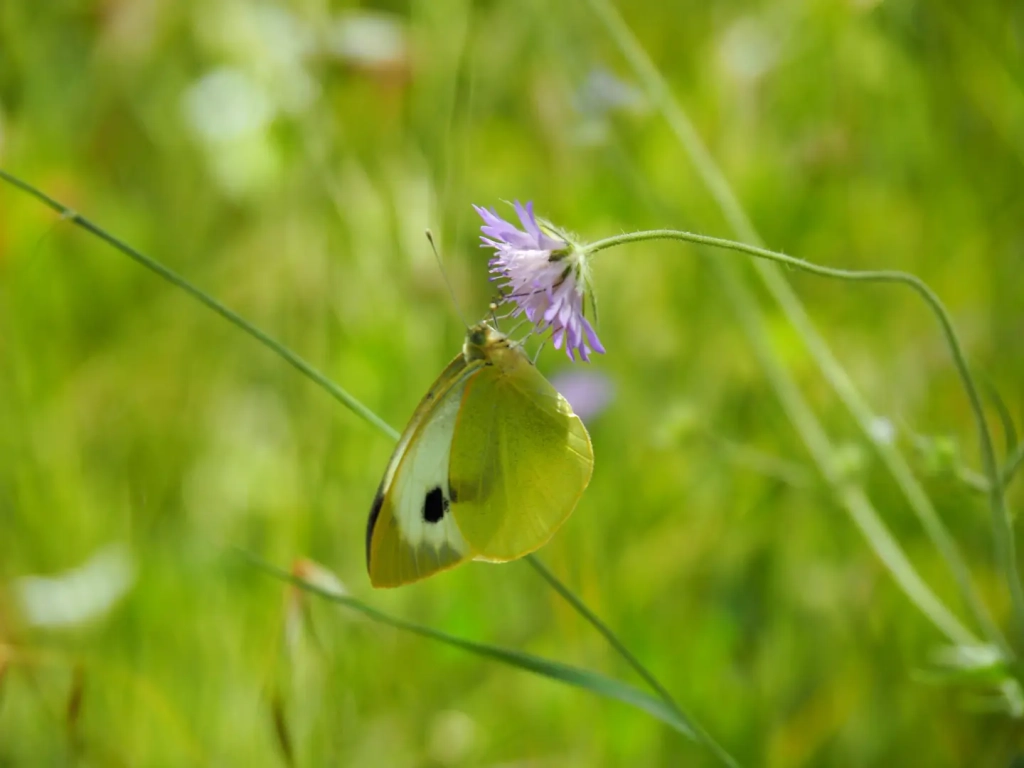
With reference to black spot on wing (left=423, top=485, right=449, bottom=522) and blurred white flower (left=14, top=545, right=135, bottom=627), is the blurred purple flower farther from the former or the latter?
blurred white flower (left=14, top=545, right=135, bottom=627)

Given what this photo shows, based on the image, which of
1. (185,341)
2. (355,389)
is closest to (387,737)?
(355,389)

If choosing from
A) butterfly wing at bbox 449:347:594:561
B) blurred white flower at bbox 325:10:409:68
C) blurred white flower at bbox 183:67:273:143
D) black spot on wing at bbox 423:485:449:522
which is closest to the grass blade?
butterfly wing at bbox 449:347:594:561

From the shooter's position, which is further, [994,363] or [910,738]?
[994,363]

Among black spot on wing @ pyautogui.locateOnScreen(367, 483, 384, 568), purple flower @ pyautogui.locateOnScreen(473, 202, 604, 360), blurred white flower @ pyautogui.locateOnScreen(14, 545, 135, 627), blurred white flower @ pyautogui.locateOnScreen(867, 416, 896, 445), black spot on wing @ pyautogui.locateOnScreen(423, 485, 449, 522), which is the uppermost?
blurred white flower @ pyautogui.locateOnScreen(14, 545, 135, 627)

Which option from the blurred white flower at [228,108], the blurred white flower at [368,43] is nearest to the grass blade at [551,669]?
the blurred white flower at [368,43]

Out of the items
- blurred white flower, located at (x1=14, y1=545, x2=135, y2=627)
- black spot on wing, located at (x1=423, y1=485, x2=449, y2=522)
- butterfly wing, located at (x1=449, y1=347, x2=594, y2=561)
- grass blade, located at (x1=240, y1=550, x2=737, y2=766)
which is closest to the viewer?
grass blade, located at (x1=240, y1=550, x2=737, y2=766)

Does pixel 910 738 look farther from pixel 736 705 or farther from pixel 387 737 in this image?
pixel 387 737

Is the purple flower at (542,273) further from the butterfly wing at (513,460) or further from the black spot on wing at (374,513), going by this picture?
the black spot on wing at (374,513)

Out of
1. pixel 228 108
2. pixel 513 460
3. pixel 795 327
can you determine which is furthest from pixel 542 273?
pixel 228 108
